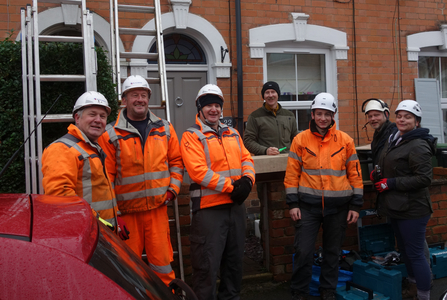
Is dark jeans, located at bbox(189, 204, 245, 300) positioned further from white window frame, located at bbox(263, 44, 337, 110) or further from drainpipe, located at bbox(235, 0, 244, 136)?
white window frame, located at bbox(263, 44, 337, 110)

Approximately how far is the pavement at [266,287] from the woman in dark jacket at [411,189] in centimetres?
66

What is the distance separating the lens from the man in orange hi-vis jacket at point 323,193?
12.2 ft

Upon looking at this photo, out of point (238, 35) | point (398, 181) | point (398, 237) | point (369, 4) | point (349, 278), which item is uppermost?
point (369, 4)

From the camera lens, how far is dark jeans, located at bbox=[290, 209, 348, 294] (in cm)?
372

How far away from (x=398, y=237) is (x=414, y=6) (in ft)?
19.9

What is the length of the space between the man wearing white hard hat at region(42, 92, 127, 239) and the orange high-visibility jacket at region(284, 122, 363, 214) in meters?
1.71

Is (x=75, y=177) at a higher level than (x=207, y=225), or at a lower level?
higher

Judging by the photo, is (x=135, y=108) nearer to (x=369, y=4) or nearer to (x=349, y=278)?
(x=349, y=278)

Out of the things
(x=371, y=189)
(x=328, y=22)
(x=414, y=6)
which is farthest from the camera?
(x=414, y=6)

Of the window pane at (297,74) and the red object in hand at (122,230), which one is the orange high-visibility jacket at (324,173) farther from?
the window pane at (297,74)

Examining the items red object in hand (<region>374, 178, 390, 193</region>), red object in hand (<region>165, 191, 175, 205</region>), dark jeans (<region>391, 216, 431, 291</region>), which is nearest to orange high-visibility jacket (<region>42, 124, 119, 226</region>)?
red object in hand (<region>165, 191, 175, 205</region>)

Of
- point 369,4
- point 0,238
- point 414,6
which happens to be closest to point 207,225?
point 0,238

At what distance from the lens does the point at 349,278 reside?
412 cm

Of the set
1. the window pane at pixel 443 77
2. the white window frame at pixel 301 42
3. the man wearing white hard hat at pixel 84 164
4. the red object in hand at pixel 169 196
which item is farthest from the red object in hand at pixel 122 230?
the window pane at pixel 443 77
